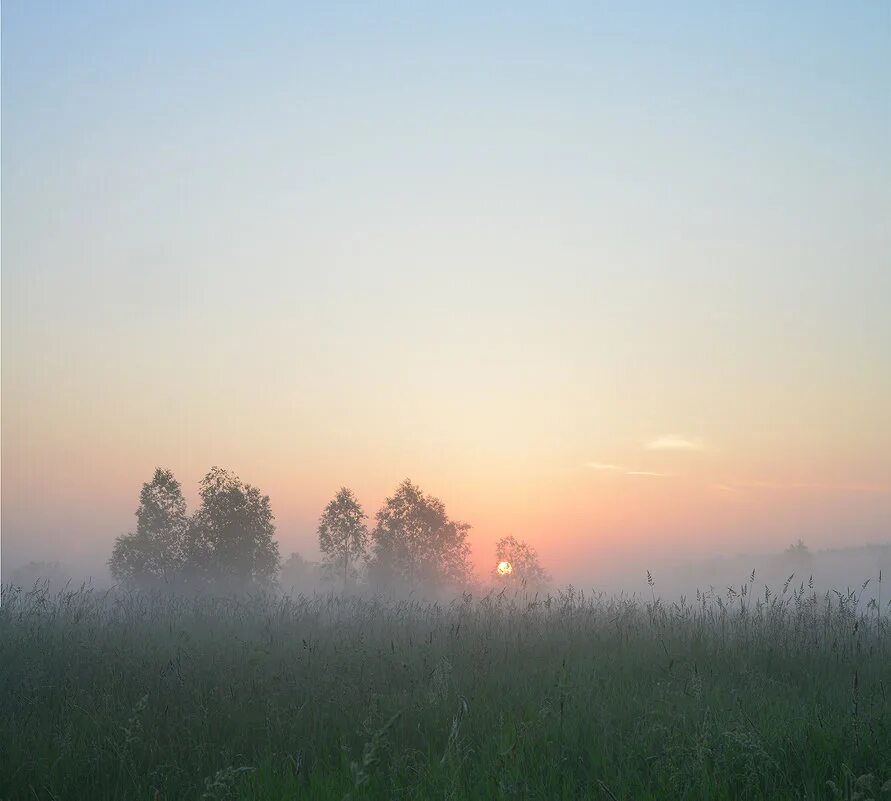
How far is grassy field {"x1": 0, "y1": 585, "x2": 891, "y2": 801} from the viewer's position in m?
5.14

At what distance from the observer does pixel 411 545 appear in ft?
150

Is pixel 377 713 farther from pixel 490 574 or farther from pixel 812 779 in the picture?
pixel 490 574

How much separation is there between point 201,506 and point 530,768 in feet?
113

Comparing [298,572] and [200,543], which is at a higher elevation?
[200,543]

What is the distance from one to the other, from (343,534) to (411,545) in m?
4.77

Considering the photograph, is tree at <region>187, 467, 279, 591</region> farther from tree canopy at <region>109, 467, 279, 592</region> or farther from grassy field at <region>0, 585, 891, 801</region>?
grassy field at <region>0, 585, 891, 801</region>

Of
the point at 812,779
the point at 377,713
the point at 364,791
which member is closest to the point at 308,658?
the point at 377,713

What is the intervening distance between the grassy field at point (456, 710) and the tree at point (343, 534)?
1371 inches

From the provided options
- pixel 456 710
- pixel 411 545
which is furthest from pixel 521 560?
pixel 456 710

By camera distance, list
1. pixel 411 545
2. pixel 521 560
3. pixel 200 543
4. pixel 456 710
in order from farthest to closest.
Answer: pixel 521 560 < pixel 411 545 < pixel 200 543 < pixel 456 710

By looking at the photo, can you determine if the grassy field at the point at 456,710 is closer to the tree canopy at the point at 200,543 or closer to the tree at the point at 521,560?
the tree canopy at the point at 200,543

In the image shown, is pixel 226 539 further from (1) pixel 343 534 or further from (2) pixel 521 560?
(2) pixel 521 560

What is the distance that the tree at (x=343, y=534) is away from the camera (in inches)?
1797

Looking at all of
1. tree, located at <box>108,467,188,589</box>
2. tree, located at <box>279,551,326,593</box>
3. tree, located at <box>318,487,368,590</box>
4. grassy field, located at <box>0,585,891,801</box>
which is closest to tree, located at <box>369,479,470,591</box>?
tree, located at <box>318,487,368,590</box>
